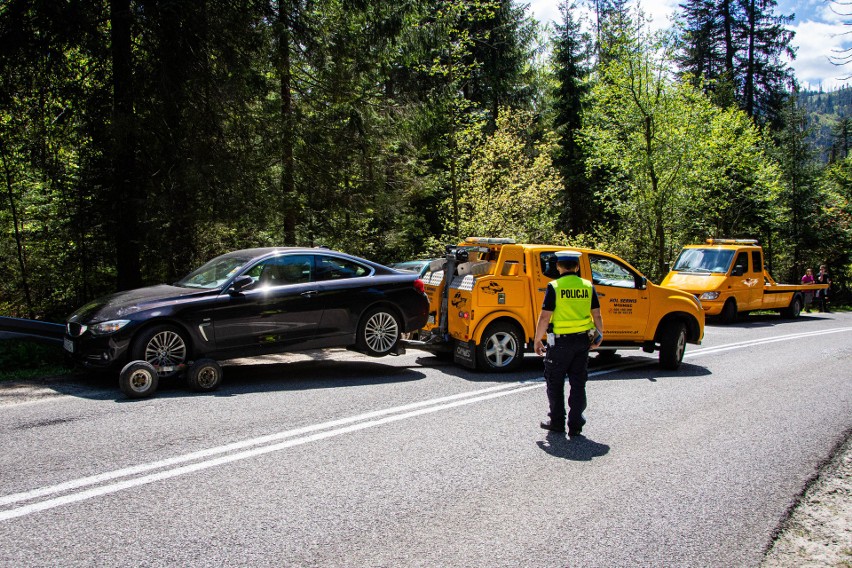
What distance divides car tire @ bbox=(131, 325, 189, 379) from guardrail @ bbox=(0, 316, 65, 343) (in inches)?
85.8

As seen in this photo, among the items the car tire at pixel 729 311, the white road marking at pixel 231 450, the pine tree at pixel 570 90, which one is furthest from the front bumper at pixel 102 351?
the pine tree at pixel 570 90

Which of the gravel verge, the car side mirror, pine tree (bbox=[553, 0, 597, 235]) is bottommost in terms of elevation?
the gravel verge

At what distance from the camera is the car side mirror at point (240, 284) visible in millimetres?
8328

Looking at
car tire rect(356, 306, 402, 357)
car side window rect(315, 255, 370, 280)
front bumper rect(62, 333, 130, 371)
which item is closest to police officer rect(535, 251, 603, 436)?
car tire rect(356, 306, 402, 357)

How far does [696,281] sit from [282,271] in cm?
1545

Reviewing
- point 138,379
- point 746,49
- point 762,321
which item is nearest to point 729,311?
point 762,321

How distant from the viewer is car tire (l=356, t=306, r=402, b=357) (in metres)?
9.40

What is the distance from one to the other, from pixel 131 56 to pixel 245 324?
6.30 m

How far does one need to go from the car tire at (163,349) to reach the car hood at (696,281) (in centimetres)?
1618

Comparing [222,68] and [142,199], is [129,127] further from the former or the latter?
[222,68]

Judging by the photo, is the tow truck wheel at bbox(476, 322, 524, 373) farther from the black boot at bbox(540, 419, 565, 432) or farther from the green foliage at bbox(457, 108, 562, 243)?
the green foliage at bbox(457, 108, 562, 243)

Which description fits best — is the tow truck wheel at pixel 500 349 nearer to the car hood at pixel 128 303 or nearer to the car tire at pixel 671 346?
the car tire at pixel 671 346

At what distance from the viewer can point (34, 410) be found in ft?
22.0

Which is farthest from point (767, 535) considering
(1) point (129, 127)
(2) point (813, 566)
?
(1) point (129, 127)
